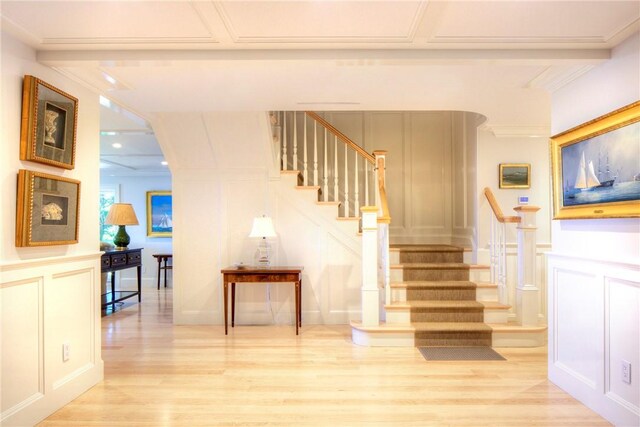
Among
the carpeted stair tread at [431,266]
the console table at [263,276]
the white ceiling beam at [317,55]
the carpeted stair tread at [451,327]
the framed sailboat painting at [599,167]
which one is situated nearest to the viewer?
the framed sailboat painting at [599,167]

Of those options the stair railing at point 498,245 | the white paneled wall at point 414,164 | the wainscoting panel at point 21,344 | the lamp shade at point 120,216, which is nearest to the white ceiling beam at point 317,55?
the wainscoting panel at point 21,344

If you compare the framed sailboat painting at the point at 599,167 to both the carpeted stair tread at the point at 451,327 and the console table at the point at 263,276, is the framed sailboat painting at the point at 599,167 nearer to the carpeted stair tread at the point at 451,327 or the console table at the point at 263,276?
the carpeted stair tread at the point at 451,327

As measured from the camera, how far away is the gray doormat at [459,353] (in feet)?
12.0

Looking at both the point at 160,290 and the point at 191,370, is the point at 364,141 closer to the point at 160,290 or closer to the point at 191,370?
the point at 191,370

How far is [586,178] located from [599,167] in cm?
13

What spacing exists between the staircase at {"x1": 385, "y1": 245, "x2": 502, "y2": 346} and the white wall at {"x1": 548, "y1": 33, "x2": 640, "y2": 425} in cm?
99

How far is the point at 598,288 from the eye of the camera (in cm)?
257

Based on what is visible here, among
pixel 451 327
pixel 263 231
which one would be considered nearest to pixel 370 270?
pixel 451 327

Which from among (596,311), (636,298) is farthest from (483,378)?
(636,298)

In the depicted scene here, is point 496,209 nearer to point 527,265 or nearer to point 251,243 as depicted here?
point 527,265

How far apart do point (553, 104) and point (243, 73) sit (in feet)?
8.02

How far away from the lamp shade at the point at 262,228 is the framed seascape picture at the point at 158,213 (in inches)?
179

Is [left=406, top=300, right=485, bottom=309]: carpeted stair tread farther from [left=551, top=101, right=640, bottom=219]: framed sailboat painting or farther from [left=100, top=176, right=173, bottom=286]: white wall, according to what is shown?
[left=100, top=176, right=173, bottom=286]: white wall

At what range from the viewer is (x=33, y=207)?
93.0 inches
